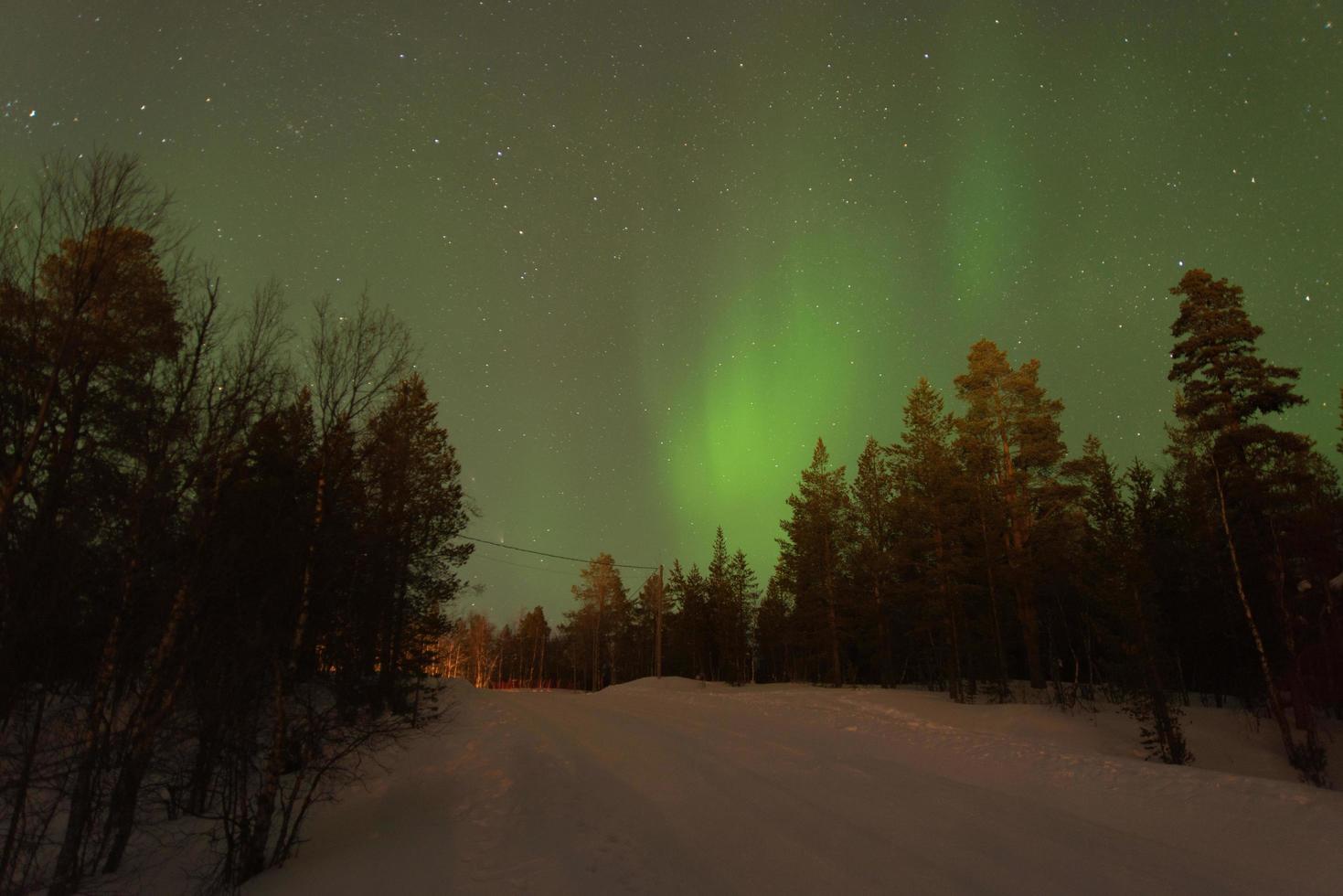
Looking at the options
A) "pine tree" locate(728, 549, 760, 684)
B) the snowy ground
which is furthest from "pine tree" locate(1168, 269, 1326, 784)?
"pine tree" locate(728, 549, 760, 684)

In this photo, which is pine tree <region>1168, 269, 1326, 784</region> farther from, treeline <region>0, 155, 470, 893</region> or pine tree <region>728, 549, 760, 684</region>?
pine tree <region>728, 549, 760, 684</region>

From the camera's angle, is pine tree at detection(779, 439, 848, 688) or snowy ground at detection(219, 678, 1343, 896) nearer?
snowy ground at detection(219, 678, 1343, 896)

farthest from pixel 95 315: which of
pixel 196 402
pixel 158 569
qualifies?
pixel 158 569

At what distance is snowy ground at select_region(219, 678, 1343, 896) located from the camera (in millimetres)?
7473

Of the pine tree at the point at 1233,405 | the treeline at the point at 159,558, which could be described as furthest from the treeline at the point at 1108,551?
the treeline at the point at 159,558

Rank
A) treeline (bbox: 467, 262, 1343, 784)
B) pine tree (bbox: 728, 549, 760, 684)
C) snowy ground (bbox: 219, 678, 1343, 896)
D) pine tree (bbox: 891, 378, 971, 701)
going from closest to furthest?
snowy ground (bbox: 219, 678, 1343, 896)
treeline (bbox: 467, 262, 1343, 784)
pine tree (bbox: 891, 378, 971, 701)
pine tree (bbox: 728, 549, 760, 684)

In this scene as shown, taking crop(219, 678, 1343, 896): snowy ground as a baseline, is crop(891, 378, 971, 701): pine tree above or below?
above

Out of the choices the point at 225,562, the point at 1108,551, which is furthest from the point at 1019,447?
the point at 225,562

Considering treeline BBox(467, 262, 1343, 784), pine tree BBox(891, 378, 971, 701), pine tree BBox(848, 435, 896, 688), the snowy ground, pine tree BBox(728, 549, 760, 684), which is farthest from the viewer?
pine tree BBox(728, 549, 760, 684)

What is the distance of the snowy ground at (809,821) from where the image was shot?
747 cm

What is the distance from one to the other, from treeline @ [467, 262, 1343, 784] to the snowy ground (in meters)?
4.89

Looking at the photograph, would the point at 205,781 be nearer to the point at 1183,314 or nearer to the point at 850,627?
the point at 1183,314

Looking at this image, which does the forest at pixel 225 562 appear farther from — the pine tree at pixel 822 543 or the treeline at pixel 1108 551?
the pine tree at pixel 822 543

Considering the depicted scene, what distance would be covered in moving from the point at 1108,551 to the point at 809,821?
1371 cm
